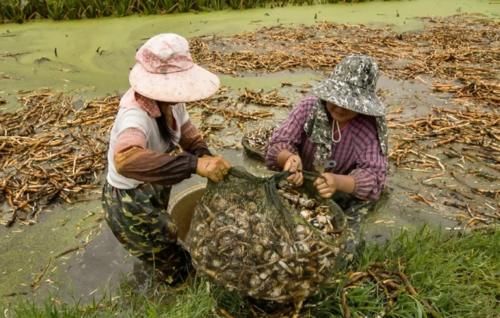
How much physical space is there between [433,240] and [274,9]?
5.24 m

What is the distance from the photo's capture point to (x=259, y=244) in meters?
1.70

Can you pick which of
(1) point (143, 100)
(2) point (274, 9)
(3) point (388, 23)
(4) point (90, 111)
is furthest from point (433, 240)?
(2) point (274, 9)

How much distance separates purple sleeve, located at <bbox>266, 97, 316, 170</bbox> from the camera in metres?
2.42

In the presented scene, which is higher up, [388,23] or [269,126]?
[388,23]

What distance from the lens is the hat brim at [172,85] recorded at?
1.82m

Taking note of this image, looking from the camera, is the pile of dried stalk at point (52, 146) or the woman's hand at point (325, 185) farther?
the pile of dried stalk at point (52, 146)

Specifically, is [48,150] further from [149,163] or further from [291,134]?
[149,163]

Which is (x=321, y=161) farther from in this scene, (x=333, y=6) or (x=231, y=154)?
(x=333, y=6)

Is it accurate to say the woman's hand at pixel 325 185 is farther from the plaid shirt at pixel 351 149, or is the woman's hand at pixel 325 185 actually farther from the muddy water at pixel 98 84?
the muddy water at pixel 98 84

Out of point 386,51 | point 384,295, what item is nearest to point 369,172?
point 384,295

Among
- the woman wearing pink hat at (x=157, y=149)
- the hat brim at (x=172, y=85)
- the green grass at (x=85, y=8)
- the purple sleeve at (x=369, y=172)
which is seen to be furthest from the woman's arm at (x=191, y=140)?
the green grass at (x=85, y=8)

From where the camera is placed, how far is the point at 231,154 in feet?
11.5

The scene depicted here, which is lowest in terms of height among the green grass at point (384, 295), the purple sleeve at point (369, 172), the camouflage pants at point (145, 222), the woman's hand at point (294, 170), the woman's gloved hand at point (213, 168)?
the green grass at point (384, 295)

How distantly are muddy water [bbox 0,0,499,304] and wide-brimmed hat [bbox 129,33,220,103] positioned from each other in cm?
99
